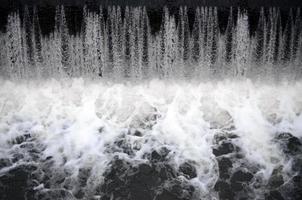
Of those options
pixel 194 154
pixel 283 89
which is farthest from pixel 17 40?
pixel 283 89

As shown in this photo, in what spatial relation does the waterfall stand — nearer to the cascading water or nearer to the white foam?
the cascading water

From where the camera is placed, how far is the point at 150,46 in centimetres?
1123

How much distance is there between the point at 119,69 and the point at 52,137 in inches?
107

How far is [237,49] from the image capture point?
11336 mm

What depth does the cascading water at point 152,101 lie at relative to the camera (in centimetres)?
951

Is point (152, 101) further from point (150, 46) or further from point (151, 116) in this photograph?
point (150, 46)

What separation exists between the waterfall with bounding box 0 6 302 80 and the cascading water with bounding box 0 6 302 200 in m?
0.03

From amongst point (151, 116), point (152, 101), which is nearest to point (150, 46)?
point (152, 101)

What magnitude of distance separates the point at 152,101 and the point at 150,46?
1552mm

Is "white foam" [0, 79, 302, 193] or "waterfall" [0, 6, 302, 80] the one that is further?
"waterfall" [0, 6, 302, 80]

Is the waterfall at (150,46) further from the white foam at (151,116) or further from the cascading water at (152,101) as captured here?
the white foam at (151,116)

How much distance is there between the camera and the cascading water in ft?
31.2

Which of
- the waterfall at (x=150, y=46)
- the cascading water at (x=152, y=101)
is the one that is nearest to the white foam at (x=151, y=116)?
the cascading water at (x=152, y=101)

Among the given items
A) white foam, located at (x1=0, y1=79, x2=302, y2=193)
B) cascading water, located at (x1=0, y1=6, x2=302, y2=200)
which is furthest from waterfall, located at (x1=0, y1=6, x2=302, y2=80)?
white foam, located at (x1=0, y1=79, x2=302, y2=193)
